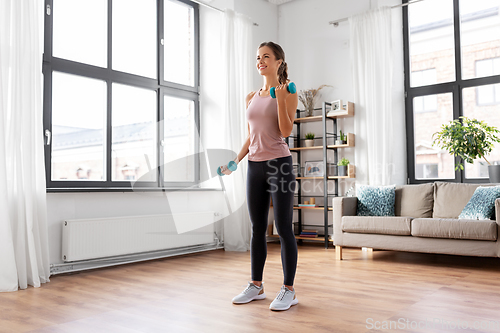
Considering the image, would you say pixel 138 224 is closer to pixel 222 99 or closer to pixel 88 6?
pixel 222 99

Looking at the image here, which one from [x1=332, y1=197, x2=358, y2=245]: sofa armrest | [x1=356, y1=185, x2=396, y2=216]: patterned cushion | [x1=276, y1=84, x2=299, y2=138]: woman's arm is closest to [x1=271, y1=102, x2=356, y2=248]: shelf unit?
[x1=356, y1=185, x2=396, y2=216]: patterned cushion

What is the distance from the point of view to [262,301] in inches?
92.3

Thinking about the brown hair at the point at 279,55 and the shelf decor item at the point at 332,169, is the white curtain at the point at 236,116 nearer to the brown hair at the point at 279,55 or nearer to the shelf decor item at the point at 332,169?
the shelf decor item at the point at 332,169

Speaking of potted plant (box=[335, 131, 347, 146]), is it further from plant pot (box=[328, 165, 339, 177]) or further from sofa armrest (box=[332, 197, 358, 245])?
sofa armrest (box=[332, 197, 358, 245])

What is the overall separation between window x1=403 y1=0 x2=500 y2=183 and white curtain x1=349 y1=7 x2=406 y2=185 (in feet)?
0.53

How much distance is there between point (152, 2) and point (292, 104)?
307 cm

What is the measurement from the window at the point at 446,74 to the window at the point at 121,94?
7.84 feet

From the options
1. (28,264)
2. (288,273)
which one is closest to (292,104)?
(288,273)

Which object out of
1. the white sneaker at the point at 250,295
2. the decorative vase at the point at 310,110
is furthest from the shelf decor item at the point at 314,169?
the white sneaker at the point at 250,295

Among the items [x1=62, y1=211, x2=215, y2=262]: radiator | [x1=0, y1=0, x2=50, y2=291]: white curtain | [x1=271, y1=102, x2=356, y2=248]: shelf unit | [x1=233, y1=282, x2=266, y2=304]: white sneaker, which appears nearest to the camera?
[x1=233, y1=282, x2=266, y2=304]: white sneaker

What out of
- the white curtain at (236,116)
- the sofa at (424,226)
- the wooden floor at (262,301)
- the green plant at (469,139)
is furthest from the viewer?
the white curtain at (236,116)

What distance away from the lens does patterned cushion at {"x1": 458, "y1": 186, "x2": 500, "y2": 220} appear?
3.44m

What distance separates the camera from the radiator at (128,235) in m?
3.39

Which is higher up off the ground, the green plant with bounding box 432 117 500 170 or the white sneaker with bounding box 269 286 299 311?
the green plant with bounding box 432 117 500 170
